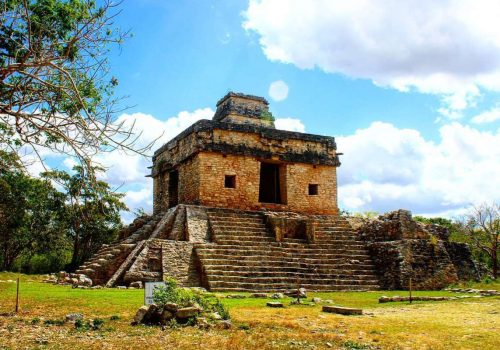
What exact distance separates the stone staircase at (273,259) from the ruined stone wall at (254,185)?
0.92 metres

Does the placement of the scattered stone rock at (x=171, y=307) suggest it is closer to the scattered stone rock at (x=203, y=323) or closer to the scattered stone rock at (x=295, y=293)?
the scattered stone rock at (x=203, y=323)

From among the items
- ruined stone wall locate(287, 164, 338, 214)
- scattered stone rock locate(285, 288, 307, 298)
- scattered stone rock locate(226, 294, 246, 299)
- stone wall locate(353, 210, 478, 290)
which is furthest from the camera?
ruined stone wall locate(287, 164, 338, 214)

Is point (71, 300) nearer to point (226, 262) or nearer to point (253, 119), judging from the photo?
point (226, 262)

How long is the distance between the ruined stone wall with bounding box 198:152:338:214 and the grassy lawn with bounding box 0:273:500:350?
787cm

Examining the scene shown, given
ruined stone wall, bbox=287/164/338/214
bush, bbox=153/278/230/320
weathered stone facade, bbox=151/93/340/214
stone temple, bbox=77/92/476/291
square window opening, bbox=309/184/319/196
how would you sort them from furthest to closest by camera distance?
square window opening, bbox=309/184/319/196 < ruined stone wall, bbox=287/164/338/214 < weathered stone facade, bbox=151/93/340/214 < stone temple, bbox=77/92/476/291 < bush, bbox=153/278/230/320

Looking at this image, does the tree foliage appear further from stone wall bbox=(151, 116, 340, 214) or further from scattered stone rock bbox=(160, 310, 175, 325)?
scattered stone rock bbox=(160, 310, 175, 325)

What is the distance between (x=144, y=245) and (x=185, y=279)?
146 centimetres

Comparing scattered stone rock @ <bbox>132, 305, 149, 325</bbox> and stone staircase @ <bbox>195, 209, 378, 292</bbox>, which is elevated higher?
stone staircase @ <bbox>195, 209, 378, 292</bbox>

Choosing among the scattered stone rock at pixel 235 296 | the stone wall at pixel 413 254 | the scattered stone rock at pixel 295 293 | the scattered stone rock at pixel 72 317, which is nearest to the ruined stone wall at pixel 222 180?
the stone wall at pixel 413 254

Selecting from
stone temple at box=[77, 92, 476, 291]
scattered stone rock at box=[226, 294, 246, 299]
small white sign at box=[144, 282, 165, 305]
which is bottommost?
scattered stone rock at box=[226, 294, 246, 299]

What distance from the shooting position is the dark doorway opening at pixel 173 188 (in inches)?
798

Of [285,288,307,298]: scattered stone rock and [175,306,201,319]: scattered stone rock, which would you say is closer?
[175,306,201,319]: scattered stone rock

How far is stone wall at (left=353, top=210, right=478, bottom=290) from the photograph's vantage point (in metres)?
14.5

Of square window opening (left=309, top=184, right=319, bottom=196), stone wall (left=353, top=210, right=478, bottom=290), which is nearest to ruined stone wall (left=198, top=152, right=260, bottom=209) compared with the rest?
square window opening (left=309, top=184, right=319, bottom=196)
